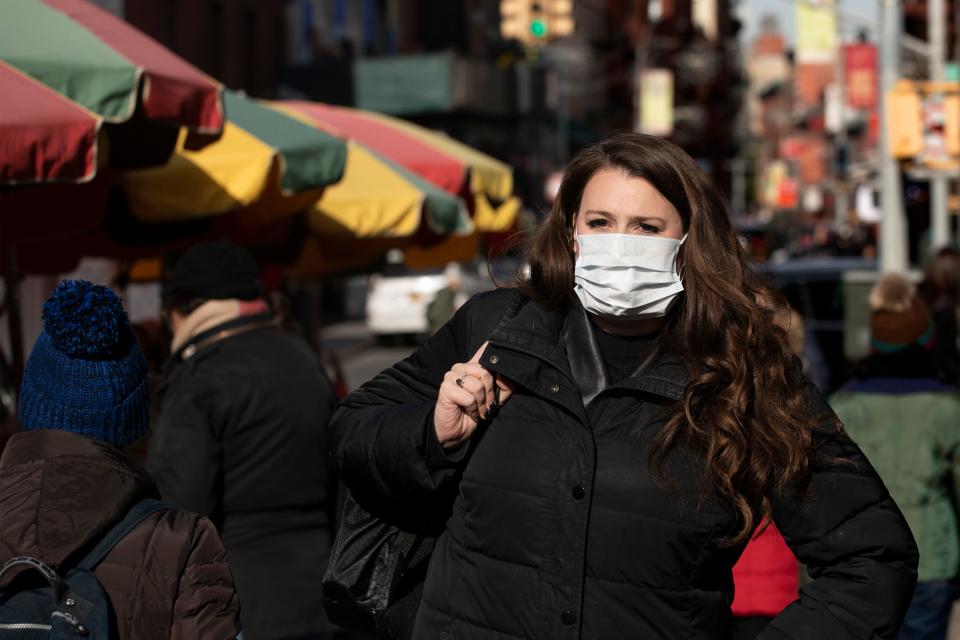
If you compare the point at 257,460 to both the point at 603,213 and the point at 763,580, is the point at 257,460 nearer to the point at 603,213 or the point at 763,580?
the point at 763,580

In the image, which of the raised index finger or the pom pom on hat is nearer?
the pom pom on hat

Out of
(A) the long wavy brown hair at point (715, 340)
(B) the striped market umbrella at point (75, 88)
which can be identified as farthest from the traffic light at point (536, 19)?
(A) the long wavy brown hair at point (715, 340)

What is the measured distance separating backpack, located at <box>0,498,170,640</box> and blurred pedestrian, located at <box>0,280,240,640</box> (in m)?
0.01

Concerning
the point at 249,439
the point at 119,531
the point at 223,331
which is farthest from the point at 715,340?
the point at 223,331

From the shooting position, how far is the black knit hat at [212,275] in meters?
5.07

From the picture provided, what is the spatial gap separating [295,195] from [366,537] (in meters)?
4.62

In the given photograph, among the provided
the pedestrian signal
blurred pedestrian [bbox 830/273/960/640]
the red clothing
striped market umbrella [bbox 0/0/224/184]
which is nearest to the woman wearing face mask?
striped market umbrella [bbox 0/0/224/184]

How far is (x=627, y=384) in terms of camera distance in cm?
290

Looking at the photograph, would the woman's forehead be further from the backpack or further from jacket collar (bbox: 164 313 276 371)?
jacket collar (bbox: 164 313 276 371)

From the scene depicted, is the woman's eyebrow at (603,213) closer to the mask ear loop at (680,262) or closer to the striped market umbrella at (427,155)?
the mask ear loop at (680,262)

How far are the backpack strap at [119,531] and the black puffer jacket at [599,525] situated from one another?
0.47m

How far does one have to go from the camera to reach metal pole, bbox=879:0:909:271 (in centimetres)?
1543

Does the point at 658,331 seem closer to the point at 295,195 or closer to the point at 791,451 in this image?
the point at 791,451

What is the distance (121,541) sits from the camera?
2.65m
